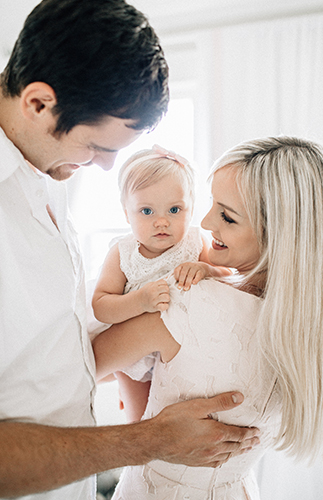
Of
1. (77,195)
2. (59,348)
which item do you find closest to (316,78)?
(77,195)

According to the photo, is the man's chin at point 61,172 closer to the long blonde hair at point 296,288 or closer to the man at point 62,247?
the man at point 62,247

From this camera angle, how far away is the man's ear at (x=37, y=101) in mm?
906

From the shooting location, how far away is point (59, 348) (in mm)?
974

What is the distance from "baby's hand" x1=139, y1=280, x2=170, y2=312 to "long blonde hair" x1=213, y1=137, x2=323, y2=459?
0.27 metres

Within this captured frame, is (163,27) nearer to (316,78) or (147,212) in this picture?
(316,78)

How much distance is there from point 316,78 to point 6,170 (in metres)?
2.22

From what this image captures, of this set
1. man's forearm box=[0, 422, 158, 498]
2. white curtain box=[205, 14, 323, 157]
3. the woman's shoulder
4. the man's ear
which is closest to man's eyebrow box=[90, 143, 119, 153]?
the man's ear

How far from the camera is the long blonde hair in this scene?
1.00 metres

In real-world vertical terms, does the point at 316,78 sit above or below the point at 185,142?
above

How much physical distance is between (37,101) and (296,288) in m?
0.83

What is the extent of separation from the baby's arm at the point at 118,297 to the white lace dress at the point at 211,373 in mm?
43

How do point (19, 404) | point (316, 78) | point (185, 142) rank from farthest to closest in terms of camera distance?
point (185, 142)
point (316, 78)
point (19, 404)

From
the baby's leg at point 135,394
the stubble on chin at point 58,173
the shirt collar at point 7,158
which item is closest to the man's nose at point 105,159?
the stubble on chin at point 58,173

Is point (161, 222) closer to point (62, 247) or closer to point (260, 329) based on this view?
point (62, 247)
